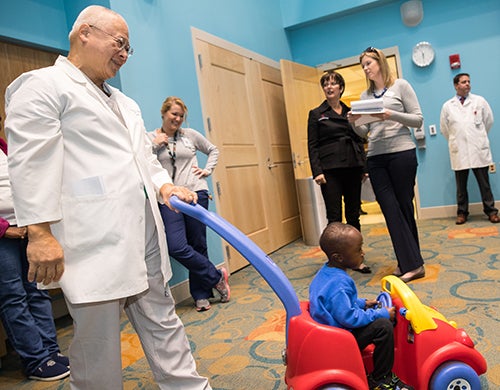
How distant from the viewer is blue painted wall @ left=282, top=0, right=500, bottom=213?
15.9 ft

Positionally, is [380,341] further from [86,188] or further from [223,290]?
[223,290]

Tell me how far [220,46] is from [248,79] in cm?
54

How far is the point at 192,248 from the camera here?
9.33ft

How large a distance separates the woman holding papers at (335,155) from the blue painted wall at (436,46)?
2.22 metres

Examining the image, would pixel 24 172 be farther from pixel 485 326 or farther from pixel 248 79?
pixel 248 79

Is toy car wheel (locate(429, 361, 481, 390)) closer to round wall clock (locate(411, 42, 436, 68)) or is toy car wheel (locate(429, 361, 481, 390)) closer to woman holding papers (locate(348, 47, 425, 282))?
woman holding papers (locate(348, 47, 425, 282))

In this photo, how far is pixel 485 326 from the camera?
6.42 ft

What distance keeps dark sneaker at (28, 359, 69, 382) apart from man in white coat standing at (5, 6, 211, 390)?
933 millimetres

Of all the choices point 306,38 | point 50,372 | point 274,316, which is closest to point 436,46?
point 306,38

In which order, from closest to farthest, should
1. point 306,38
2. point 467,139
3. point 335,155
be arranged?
1. point 335,155
2. point 467,139
3. point 306,38

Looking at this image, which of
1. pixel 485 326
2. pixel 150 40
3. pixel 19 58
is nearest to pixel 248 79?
pixel 150 40

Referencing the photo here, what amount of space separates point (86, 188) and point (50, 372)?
4.35 feet

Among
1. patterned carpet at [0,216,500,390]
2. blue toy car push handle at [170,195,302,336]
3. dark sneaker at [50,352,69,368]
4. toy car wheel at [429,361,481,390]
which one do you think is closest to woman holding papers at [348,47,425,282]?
patterned carpet at [0,216,500,390]

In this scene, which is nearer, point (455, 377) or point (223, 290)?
point (455, 377)
